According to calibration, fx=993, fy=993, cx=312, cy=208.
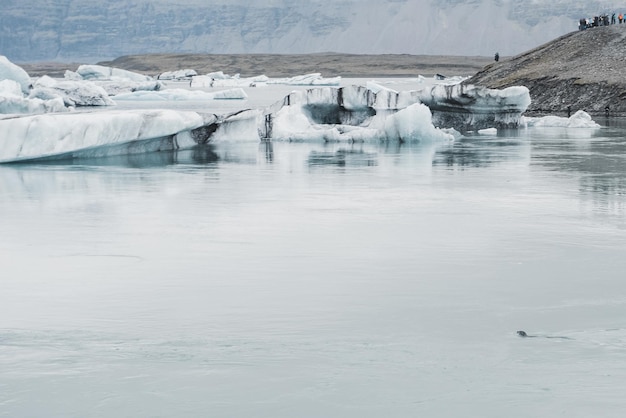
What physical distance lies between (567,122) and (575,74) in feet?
28.9

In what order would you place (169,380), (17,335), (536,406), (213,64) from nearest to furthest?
(536,406), (169,380), (17,335), (213,64)

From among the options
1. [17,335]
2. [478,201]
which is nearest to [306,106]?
[478,201]

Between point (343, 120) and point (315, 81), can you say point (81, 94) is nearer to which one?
point (343, 120)

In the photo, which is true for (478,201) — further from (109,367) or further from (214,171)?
(109,367)

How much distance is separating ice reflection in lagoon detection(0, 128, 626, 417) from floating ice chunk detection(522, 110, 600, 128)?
13785 mm

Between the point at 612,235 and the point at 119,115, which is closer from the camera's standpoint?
the point at 612,235

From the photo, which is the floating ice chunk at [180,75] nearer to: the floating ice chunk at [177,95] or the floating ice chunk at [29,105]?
the floating ice chunk at [177,95]

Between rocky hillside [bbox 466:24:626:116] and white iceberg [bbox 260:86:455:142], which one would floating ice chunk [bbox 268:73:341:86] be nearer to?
rocky hillside [bbox 466:24:626:116]

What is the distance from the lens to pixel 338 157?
17422 mm

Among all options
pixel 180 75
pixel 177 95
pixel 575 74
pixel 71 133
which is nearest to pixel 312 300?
pixel 71 133

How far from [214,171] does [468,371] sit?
10.3 meters

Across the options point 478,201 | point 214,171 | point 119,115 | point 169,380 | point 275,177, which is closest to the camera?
point 169,380

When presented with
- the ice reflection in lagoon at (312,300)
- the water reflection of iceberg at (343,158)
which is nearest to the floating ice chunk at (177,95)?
the water reflection of iceberg at (343,158)

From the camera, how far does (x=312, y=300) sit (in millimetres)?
6246
